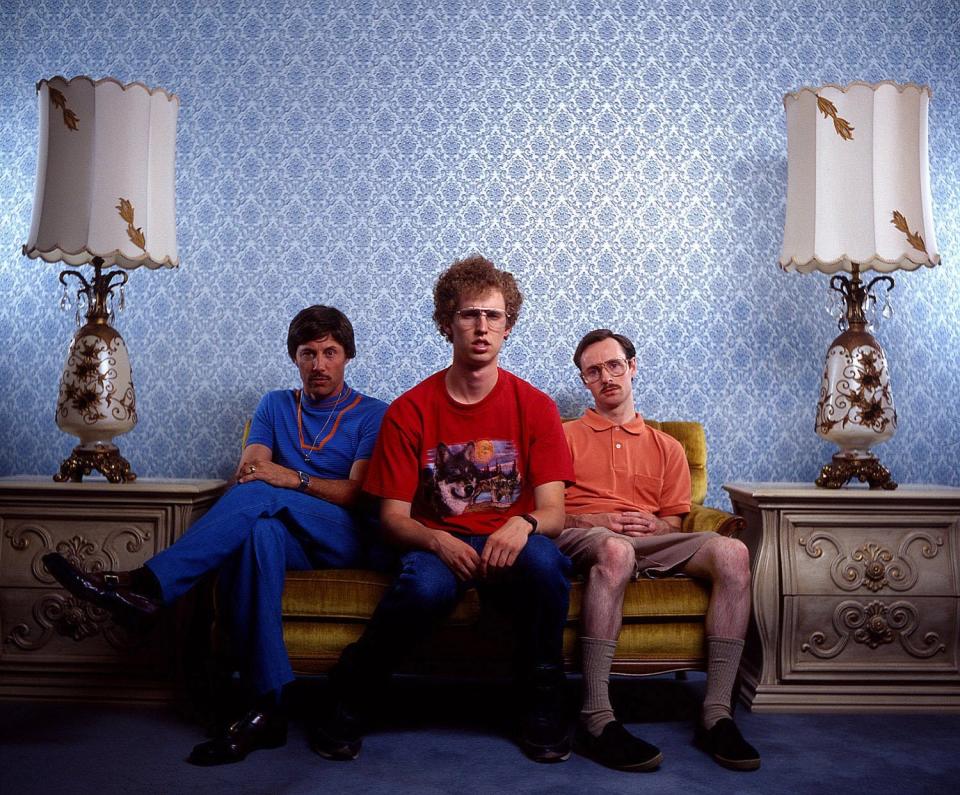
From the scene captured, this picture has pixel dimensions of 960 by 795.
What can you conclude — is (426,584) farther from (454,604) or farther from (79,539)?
(79,539)

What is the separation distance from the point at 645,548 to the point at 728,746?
20.6 inches

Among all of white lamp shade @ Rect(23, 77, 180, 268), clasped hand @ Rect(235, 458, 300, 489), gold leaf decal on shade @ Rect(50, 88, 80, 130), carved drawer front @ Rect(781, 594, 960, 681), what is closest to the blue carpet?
carved drawer front @ Rect(781, 594, 960, 681)

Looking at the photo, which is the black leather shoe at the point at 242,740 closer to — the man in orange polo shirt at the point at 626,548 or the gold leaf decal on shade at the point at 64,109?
the man in orange polo shirt at the point at 626,548

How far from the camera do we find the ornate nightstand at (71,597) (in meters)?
2.33

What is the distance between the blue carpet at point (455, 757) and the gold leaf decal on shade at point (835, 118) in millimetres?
1658

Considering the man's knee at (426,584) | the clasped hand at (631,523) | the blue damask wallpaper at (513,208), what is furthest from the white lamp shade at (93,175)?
the clasped hand at (631,523)

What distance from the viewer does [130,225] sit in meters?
2.50

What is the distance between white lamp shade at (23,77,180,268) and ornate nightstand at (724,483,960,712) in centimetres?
198

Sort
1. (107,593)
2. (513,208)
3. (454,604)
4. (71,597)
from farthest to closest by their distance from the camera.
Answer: (513,208) < (71,597) < (454,604) < (107,593)

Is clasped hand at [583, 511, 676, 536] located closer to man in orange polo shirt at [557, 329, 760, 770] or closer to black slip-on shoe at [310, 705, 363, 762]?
man in orange polo shirt at [557, 329, 760, 770]

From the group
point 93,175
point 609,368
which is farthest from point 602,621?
point 93,175

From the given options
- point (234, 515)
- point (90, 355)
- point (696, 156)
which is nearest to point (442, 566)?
point (234, 515)

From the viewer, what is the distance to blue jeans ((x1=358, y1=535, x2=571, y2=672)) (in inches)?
75.0

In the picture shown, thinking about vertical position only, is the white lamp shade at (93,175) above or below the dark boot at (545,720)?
above
